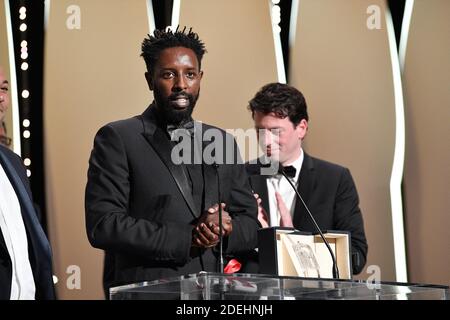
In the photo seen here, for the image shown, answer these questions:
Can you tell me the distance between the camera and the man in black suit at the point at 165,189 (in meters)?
3.50

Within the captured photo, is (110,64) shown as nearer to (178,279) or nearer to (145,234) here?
(145,234)

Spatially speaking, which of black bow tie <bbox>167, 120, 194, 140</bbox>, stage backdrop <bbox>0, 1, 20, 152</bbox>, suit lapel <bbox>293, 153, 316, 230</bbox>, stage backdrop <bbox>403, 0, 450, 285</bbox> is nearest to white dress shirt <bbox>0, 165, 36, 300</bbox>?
black bow tie <bbox>167, 120, 194, 140</bbox>

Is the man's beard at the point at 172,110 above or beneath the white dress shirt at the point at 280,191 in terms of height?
above

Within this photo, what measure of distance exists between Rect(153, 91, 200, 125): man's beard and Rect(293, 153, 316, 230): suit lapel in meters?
0.73

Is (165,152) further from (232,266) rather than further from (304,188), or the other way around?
(304,188)

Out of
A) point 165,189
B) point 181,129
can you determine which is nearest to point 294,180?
point 181,129

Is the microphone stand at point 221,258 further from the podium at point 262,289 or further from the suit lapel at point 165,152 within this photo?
the suit lapel at point 165,152

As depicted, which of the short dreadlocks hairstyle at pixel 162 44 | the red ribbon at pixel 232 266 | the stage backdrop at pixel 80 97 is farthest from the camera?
the stage backdrop at pixel 80 97

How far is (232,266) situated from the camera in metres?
3.64

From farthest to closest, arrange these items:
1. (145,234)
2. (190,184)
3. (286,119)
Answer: (286,119), (190,184), (145,234)

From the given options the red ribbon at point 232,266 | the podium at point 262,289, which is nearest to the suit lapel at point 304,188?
the red ribbon at point 232,266

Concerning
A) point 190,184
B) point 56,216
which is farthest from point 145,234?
point 56,216

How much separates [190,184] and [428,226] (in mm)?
1660

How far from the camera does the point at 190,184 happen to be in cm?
372
